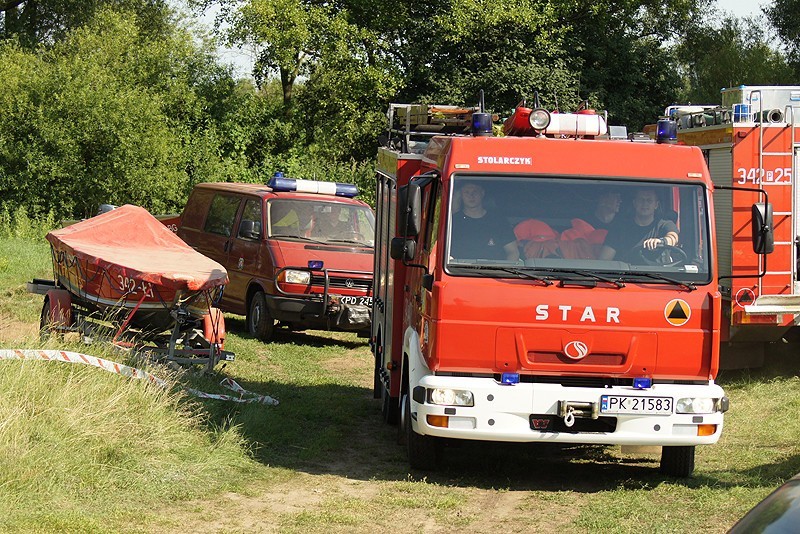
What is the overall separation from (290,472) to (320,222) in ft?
27.2

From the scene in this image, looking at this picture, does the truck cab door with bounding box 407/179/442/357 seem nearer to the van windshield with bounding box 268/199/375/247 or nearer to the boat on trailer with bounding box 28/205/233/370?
the boat on trailer with bounding box 28/205/233/370

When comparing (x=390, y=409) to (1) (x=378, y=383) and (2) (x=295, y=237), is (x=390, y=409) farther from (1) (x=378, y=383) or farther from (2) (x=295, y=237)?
(2) (x=295, y=237)

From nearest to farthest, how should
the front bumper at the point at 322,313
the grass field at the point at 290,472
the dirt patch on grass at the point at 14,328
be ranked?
the grass field at the point at 290,472 < the dirt patch on grass at the point at 14,328 < the front bumper at the point at 322,313

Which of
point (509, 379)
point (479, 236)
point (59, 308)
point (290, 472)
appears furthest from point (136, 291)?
point (509, 379)

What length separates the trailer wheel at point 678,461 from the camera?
28.2 feet

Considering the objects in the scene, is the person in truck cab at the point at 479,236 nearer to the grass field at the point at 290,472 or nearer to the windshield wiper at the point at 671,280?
the windshield wiper at the point at 671,280

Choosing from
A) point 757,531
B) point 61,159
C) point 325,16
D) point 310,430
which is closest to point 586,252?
point 310,430

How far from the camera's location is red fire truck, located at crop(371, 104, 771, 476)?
25.9 feet

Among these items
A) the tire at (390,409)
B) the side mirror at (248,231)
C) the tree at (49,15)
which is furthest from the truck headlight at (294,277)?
the tree at (49,15)

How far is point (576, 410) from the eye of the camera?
7910 mm

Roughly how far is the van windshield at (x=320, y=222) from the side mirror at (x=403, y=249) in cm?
788

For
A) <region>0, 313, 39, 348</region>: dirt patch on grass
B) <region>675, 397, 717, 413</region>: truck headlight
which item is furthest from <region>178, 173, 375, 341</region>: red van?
<region>675, 397, 717, 413</region>: truck headlight

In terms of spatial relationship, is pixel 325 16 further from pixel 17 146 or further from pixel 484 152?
pixel 484 152

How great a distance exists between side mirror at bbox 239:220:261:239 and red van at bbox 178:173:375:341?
1 cm
